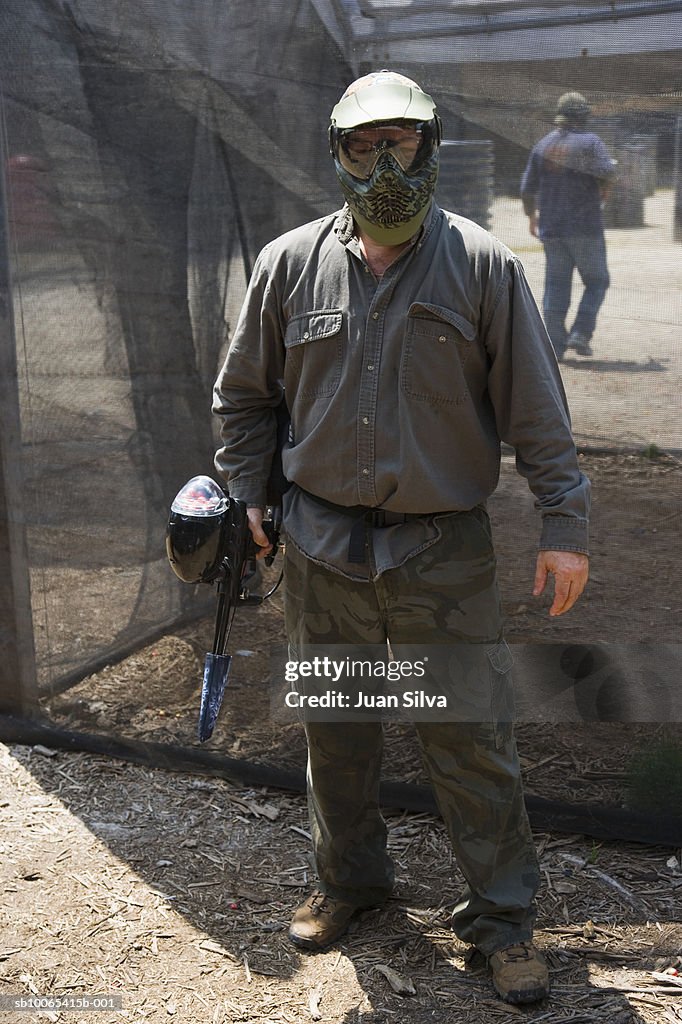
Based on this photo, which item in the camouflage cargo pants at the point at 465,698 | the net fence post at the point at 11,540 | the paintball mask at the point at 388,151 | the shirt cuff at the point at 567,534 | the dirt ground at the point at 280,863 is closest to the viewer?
the paintball mask at the point at 388,151

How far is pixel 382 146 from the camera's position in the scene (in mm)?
2387

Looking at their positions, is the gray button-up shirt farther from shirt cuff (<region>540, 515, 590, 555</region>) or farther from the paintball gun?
the paintball gun

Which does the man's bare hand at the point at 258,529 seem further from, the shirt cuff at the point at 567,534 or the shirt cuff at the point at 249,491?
the shirt cuff at the point at 567,534

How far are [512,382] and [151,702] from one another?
198 centimetres

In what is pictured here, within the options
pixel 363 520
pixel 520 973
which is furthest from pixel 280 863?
pixel 363 520

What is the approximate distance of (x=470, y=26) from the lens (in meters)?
2.90

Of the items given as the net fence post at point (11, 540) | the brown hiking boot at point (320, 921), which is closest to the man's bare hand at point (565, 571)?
the brown hiking boot at point (320, 921)

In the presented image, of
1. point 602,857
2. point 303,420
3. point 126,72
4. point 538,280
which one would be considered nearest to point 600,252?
point 538,280

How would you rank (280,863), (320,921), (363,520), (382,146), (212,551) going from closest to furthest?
(382,146)
(363,520)
(212,551)
(320,921)
(280,863)

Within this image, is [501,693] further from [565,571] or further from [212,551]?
[212,551]

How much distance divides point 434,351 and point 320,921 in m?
1.53

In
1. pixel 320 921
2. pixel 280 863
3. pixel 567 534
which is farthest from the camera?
pixel 280 863

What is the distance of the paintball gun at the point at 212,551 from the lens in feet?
8.82

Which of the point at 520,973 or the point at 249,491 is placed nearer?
the point at 520,973
